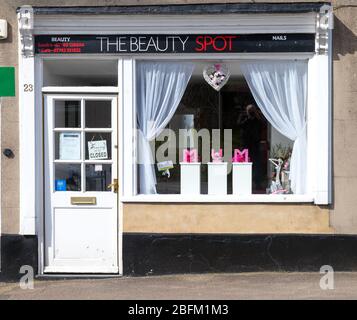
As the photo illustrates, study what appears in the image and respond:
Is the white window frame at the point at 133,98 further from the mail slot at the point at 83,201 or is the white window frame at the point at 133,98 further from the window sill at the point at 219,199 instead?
the mail slot at the point at 83,201

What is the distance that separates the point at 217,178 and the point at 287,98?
1.34 metres

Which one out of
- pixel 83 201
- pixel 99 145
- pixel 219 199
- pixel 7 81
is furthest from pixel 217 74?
pixel 7 81

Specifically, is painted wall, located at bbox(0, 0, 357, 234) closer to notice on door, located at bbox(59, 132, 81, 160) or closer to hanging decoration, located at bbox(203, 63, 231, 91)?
notice on door, located at bbox(59, 132, 81, 160)

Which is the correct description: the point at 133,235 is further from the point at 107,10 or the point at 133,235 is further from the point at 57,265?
the point at 107,10

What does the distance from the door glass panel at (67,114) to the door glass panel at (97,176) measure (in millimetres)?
561

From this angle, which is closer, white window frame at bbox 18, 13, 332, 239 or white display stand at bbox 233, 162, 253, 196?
white window frame at bbox 18, 13, 332, 239

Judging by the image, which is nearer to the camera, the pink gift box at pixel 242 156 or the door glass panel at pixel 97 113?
the door glass panel at pixel 97 113

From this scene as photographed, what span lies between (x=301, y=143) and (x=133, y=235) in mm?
2388

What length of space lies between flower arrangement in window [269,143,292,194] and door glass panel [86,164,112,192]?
2062mm

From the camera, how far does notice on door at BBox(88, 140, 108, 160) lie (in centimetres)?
796

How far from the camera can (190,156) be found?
813 centimetres

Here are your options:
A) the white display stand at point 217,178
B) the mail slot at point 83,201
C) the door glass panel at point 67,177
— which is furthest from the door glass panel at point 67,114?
the white display stand at point 217,178

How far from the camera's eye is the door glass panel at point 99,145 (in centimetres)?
796

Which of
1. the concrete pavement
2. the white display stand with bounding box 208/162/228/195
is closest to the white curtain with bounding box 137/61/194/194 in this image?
the white display stand with bounding box 208/162/228/195
